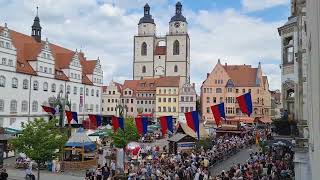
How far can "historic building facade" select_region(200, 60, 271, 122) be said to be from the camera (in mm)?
84625

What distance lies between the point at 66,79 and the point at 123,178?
49.4m

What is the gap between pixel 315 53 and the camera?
693 cm

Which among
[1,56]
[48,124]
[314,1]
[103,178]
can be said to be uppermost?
[1,56]

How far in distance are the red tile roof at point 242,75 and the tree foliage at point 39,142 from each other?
60.8m

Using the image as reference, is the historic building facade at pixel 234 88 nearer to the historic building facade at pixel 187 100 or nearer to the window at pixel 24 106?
the historic building facade at pixel 187 100

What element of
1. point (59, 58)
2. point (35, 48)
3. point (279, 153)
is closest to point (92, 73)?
point (59, 58)

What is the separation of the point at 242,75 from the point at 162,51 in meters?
37.9

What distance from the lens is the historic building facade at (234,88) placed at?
8462 cm

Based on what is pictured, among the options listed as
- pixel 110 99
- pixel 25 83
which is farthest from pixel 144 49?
pixel 25 83

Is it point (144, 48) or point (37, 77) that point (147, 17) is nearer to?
point (144, 48)

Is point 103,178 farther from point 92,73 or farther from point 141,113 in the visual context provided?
point 141,113

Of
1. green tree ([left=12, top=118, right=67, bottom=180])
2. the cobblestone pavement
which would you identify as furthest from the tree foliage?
the cobblestone pavement

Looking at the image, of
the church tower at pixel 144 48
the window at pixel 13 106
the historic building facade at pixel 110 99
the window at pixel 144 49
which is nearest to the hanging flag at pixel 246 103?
the window at pixel 13 106

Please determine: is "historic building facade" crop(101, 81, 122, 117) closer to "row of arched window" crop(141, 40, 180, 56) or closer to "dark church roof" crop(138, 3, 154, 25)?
"row of arched window" crop(141, 40, 180, 56)
